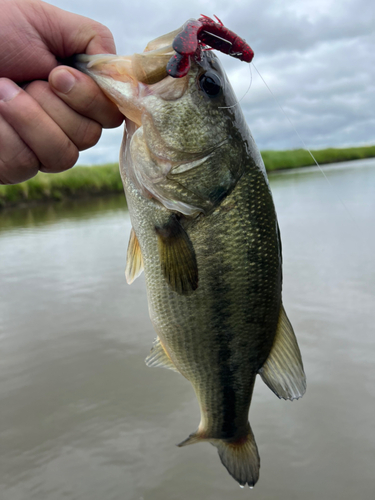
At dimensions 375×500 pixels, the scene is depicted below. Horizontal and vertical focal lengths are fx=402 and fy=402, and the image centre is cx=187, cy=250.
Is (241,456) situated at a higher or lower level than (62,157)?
lower

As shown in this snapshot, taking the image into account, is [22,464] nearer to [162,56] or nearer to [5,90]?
[5,90]

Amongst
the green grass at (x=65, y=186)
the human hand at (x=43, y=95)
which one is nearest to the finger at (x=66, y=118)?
the human hand at (x=43, y=95)

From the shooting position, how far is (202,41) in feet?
4.54

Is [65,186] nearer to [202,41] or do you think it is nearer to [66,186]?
[66,186]

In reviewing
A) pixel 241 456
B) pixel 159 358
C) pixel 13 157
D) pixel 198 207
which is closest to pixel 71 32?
pixel 13 157

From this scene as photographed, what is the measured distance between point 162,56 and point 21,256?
8.52 meters

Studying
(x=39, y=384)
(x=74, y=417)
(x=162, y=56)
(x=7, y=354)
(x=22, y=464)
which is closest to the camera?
(x=162, y=56)

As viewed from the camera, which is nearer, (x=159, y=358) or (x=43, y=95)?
(x=43, y=95)

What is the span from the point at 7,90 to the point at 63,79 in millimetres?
240

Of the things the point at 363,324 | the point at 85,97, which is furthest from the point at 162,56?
the point at 363,324

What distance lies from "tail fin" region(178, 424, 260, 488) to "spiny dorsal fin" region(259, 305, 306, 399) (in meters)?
0.37

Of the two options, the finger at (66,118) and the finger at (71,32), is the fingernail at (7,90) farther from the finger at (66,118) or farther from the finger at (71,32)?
the finger at (71,32)

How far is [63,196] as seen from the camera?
19281mm

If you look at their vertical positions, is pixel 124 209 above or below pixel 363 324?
below
